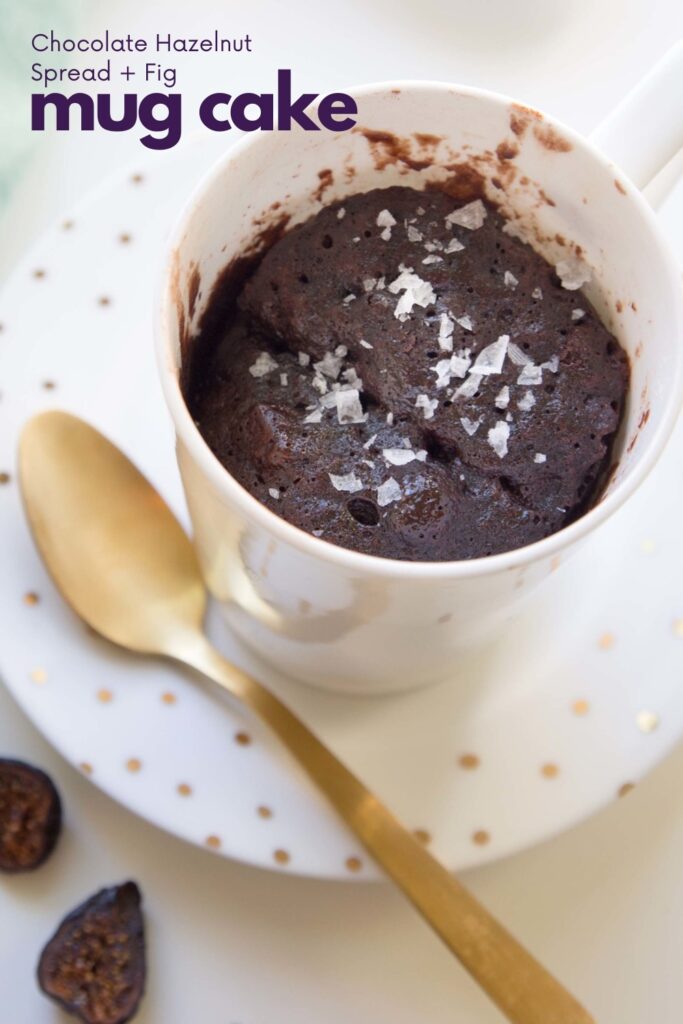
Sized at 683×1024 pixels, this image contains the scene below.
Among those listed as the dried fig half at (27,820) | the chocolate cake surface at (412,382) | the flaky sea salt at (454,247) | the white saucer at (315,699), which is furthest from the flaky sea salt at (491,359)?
the dried fig half at (27,820)

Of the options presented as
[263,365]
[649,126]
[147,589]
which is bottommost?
[147,589]

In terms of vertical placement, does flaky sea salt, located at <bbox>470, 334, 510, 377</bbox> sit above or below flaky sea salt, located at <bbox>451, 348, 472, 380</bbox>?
above

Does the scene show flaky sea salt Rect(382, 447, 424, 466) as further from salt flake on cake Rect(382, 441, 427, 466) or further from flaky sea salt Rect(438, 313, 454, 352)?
flaky sea salt Rect(438, 313, 454, 352)

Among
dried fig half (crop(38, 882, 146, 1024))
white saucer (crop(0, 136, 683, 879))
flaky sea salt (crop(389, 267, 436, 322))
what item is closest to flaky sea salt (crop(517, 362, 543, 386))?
flaky sea salt (crop(389, 267, 436, 322))

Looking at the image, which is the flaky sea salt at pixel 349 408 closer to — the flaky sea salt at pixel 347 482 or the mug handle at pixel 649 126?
the flaky sea salt at pixel 347 482

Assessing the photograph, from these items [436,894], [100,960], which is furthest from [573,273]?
[100,960]

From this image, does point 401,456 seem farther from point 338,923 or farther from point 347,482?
point 338,923

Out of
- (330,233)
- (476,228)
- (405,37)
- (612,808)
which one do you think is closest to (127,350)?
(330,233)
